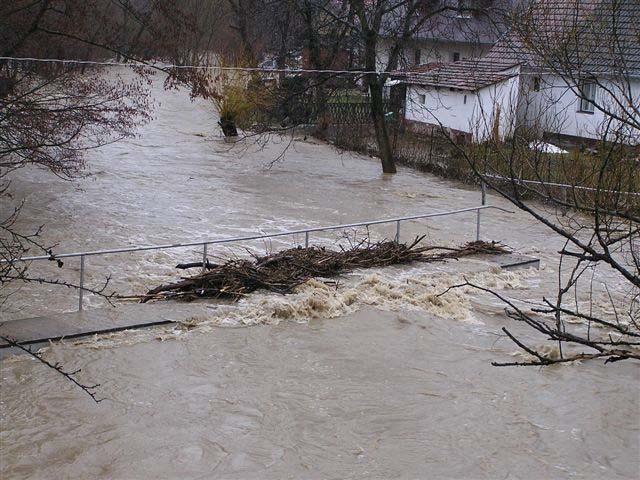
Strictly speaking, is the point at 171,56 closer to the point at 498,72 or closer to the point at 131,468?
the point at 498,72

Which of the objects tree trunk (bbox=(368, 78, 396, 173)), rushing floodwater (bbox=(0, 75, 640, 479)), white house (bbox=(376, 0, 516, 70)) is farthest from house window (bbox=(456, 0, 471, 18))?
rushing floodwater (bbox=(0, 75, 640, 479))

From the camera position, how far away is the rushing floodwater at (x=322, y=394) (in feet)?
28.6

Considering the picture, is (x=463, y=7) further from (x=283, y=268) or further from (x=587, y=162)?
(x=283, y=268)

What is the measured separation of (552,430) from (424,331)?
9.89 ft

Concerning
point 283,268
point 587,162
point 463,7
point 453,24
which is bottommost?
point 283,268

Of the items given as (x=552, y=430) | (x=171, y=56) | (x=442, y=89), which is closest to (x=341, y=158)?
(x=442, y=89)

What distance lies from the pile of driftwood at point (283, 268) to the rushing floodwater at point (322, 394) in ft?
1.04

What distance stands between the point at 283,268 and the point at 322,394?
382 centimetres

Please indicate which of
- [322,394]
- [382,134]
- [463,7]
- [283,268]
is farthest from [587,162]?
[322,394]

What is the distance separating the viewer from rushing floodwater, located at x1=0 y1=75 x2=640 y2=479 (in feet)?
28.6

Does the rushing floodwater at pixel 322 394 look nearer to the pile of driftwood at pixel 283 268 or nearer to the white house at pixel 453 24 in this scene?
the pile of driftwood at pixel 283 268

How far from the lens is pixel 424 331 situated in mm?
12367

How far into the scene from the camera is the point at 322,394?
10.1 metres

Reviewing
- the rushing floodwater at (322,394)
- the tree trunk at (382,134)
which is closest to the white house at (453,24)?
the tree trunk at (382,134)
